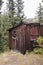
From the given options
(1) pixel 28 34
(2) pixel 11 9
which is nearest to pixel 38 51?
(1) pixel 28 34

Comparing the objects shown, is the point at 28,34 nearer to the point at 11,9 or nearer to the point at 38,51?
the point at 38,51

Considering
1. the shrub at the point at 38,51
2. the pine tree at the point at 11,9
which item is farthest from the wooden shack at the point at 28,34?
the pine tree at the point at 11,9

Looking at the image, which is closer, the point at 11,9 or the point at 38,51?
the point at 38,51

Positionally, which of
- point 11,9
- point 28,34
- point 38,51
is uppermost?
point 11,9

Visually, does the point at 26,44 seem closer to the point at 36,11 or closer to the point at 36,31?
the point at 36,31

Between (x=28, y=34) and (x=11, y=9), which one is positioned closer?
(x=28, y=34)

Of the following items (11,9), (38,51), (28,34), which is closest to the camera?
(38,51)

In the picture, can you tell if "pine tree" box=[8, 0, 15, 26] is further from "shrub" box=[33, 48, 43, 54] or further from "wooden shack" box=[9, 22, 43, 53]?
"shrub" box=[33, 48, 43, 54]

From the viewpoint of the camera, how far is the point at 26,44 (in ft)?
63.0

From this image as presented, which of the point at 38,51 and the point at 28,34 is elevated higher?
the point at 28,34

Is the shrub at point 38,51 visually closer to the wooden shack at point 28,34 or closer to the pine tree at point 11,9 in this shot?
the wooden shack at point 28,34

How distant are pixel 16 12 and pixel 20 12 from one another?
1030 mm

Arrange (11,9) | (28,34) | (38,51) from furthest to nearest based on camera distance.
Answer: (11,9), (28,34), (38,51)

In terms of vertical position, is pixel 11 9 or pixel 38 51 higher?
pixel 11 9
